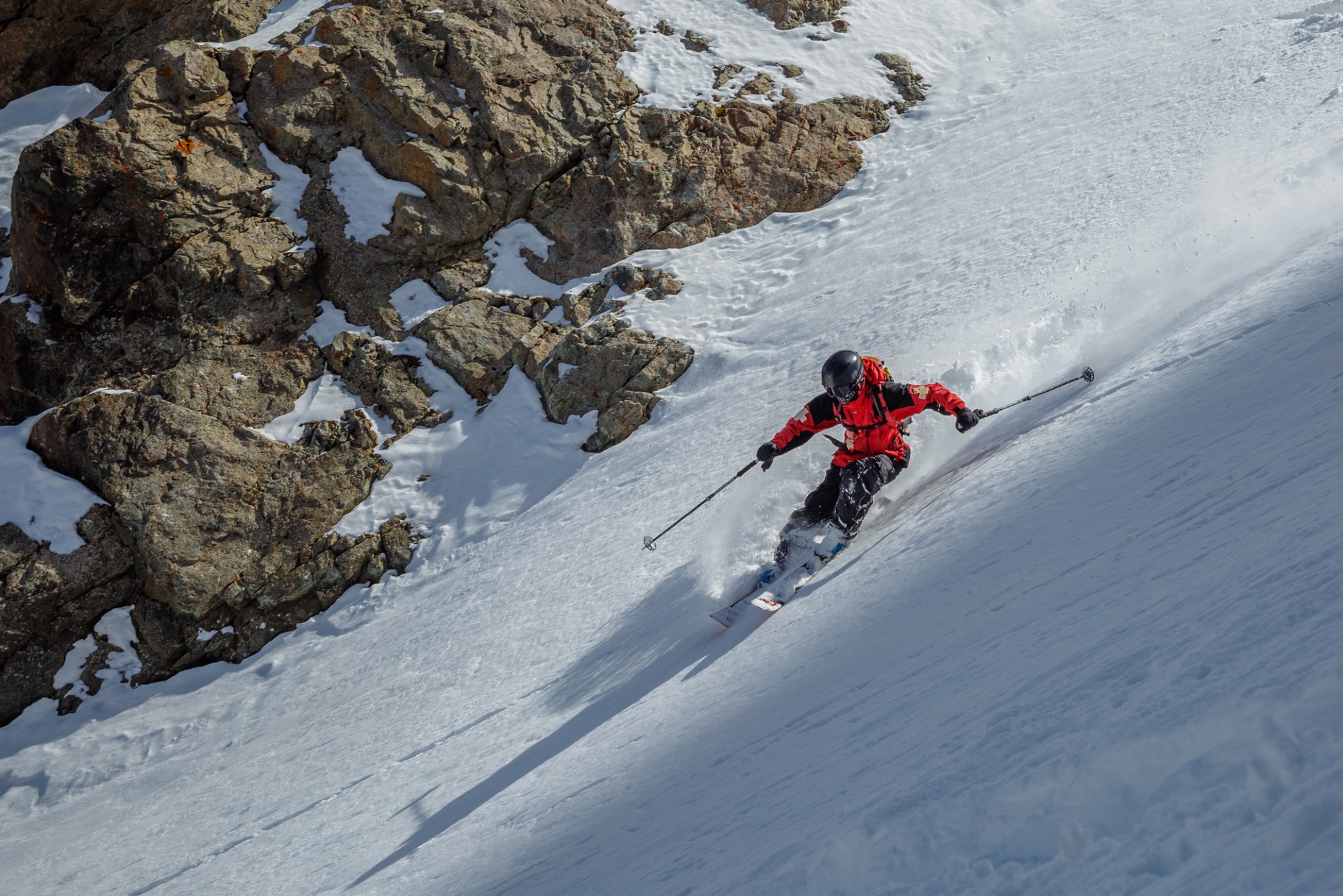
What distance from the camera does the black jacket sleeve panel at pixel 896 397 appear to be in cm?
800

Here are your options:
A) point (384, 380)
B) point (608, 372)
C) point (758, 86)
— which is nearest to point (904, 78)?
point (758, 86)

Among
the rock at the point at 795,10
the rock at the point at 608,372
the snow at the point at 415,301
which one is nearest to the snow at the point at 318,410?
the snow at the point at 415,301

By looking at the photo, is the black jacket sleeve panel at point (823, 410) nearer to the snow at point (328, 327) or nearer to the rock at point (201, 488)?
the rock at point (201, 488)

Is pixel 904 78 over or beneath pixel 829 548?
over

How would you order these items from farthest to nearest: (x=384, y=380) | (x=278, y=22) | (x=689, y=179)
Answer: (x=278, y=22) < (x=689, y=179) < (x=384, y=380)

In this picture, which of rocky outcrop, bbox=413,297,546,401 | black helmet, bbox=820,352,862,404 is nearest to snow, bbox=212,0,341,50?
rocky outcrop, bbox=413,297,546,401

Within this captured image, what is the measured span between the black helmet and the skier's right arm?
0.42 m

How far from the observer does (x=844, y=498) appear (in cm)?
776

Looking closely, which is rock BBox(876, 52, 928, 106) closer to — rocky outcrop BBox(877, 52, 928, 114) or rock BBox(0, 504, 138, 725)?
rocky outcrop BBox(877, 52, 928, 114)

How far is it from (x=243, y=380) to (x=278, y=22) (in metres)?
7.36

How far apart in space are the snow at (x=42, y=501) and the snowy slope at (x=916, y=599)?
240 cm

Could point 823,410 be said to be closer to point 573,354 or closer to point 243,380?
point 573,354

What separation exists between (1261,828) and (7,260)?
17.9 meters

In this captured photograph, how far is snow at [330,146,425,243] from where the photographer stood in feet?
46.9
